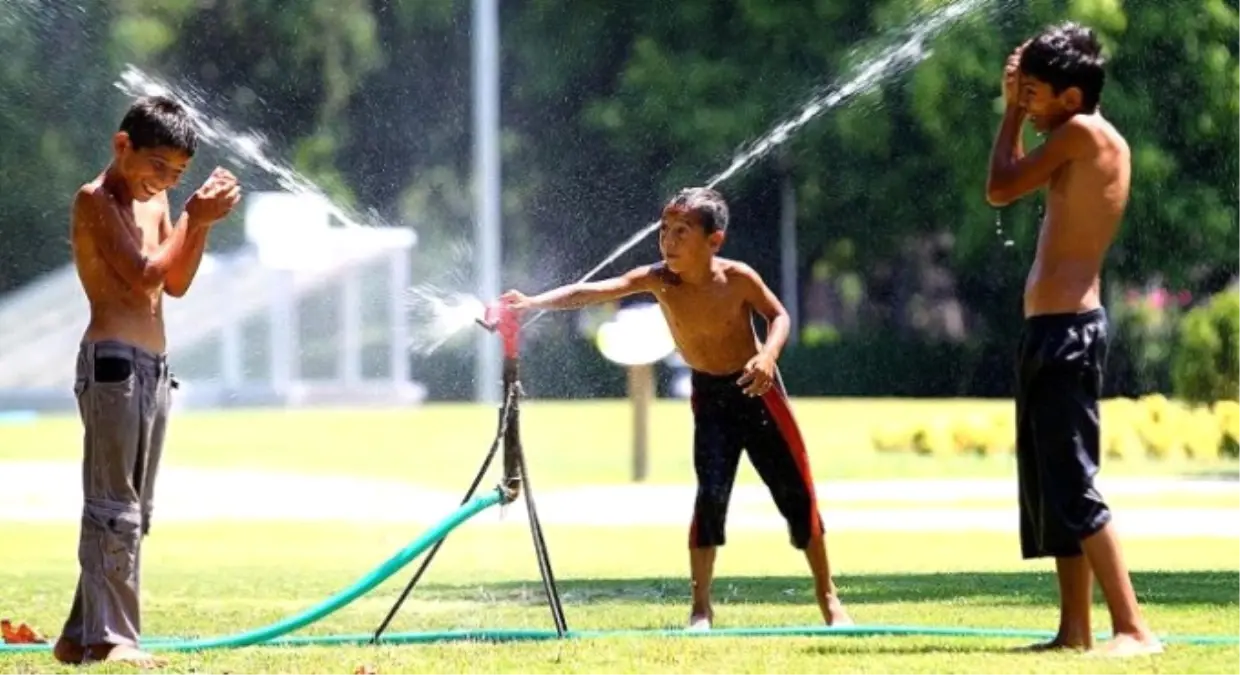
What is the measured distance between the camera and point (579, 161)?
110 ft

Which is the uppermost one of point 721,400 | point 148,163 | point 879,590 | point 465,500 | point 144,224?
point 148,163

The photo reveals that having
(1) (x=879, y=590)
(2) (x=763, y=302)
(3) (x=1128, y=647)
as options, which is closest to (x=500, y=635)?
(2) (x=763, y=302)

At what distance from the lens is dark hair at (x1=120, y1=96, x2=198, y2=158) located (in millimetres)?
6906

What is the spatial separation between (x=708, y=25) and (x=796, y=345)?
27.1 feet

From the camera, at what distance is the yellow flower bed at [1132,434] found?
2067 cm

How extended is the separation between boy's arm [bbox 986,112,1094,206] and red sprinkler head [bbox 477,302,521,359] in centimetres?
140

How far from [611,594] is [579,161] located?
2393 cm

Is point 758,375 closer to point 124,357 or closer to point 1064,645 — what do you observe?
point 1064,645

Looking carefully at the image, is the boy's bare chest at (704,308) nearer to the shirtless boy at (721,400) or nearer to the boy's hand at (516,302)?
the shirtless boy at (721,400)

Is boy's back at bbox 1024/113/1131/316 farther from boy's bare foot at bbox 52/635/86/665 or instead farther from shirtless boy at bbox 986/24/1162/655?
boy's bare foot at bbox 52/635/86/665

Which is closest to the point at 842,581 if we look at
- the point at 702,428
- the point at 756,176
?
the point at 702,428

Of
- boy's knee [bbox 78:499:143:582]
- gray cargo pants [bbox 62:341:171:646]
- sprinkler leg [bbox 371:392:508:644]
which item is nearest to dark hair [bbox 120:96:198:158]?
gray cargo pants [bbox 62:341:171:646]

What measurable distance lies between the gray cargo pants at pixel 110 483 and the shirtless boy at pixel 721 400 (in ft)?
5.21

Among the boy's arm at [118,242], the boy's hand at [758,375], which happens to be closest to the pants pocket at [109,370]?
the boy's arm at [118,242]
